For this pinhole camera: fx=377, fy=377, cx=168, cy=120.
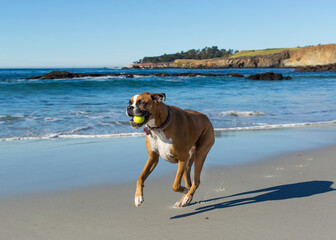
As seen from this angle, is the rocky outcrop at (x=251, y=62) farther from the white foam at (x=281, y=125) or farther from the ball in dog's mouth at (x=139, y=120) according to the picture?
the ball in dog's mouth at (x=139, y=120)

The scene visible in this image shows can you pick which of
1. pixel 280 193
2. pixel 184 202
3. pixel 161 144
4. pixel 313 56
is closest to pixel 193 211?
pixel 184 202

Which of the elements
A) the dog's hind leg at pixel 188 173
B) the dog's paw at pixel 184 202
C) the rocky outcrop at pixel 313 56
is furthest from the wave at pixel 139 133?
the rocky outcrop at pixel 313 56

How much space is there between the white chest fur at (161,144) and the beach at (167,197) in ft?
2.27

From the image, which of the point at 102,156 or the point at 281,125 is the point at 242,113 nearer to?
the point at 281,125

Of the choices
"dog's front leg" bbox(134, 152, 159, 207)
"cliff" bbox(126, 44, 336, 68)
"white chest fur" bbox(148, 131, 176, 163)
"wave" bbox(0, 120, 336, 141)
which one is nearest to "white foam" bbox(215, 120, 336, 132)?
"wave" bbox(0, 120, 336, 141)

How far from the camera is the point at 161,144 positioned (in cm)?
400

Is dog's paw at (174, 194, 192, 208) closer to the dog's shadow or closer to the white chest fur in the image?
the dog's shadow

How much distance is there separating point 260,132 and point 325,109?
6.26m

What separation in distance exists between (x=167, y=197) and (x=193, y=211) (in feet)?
1.85

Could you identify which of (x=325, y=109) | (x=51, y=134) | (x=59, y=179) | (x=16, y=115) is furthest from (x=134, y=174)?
(x=325, y=109)

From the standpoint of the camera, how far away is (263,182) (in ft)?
17.7

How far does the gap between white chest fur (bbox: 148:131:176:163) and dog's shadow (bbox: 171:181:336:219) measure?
720 millimetres

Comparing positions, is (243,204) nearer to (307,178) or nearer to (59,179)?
(307,178)

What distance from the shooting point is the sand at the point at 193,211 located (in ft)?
12.0
